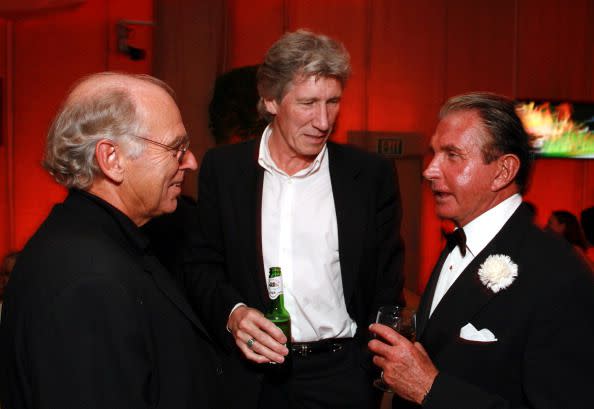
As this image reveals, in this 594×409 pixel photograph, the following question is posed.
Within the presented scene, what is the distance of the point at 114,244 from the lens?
4.23 ft

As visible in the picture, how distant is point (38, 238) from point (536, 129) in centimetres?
659

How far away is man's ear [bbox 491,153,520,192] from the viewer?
164 centimetres

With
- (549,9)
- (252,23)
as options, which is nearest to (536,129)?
(549,9)

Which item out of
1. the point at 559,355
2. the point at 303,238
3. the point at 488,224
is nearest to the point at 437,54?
the point at 303,238

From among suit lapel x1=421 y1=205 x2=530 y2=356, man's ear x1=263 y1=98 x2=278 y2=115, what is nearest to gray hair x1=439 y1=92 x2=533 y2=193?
suit lapel x1=421 y1=205 x2=530 y2=356

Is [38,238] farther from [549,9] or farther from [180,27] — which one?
[549,9]

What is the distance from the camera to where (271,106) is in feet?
7.49

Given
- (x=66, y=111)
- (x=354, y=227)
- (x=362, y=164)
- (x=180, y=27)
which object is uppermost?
(x=180, y=27)

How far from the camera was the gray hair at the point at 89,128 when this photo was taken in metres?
1.34

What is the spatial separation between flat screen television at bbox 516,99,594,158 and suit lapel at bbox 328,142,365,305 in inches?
211

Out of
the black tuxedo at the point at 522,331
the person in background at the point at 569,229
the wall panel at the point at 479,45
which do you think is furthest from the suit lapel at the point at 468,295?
the wall panel at the point at 479,45

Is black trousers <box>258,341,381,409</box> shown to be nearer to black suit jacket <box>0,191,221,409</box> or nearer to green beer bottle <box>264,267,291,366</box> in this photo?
green beer bottle <box>264,267,291,366</box>

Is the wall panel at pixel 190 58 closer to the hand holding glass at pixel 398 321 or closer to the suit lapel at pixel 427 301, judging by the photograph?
the suit lapel at pixel 427 301

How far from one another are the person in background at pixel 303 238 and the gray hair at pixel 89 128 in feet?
2.67
